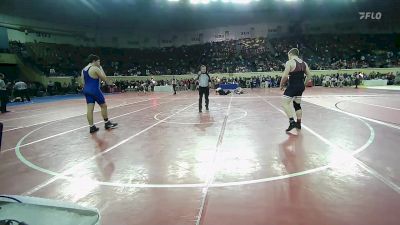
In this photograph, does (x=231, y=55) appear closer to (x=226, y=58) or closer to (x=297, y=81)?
(x=226, y=58)

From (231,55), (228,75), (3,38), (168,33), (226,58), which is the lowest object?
(228,75)

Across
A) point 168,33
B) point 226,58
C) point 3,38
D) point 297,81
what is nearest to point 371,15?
point 226,58

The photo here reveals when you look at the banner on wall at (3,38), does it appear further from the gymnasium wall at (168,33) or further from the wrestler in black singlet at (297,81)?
the wrestler in black singlet at (297,81)

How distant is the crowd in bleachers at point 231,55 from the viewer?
3462 cm

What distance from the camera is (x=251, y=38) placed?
41.4 meters

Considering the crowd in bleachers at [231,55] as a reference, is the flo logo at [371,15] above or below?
above

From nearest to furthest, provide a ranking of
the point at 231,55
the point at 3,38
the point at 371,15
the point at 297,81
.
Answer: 1. the point at 297,81
2. the point at 3,38
3. the point at 371,15
4. the point at 231,55

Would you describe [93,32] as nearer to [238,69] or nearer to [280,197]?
[238,69]

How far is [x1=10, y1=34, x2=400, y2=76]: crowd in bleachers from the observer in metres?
34.6

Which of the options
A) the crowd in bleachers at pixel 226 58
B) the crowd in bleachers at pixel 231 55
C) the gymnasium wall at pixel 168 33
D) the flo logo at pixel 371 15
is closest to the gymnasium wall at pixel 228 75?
the crowd in bleachers at pixel 226 58

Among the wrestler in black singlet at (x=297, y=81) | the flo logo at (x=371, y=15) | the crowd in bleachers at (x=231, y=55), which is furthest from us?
the crowd in bleachers at (x=231, y=55)

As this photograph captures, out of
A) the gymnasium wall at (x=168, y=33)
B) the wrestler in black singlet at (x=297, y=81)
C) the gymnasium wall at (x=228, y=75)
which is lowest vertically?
the wrestler in black singlet at (x=297, y=81)

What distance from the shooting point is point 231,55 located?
132ft

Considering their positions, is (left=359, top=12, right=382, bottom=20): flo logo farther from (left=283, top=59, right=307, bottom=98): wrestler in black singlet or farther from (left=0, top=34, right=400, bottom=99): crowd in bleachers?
(left=283, top=59, right=307, bottom=98): wrestler in black singlet
